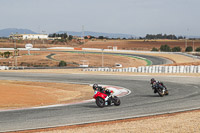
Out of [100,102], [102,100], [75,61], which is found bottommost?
[75,61]

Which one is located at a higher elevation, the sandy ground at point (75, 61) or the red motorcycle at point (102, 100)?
the red motorcycle at point (102, 100)

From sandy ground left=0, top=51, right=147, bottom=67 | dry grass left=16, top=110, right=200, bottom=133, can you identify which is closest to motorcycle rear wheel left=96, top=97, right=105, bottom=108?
dry grass left=16, top=110, right=200, bottom=133

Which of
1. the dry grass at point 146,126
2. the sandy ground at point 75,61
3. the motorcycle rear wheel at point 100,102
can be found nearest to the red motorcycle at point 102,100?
the motorcycle rear wheel at point 100,102

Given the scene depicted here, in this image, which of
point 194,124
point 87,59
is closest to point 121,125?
point 194,124

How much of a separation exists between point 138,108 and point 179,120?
3.94 metres

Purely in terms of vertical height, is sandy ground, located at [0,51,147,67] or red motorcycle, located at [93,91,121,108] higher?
red motorcycle, located at [93,91,121,108]

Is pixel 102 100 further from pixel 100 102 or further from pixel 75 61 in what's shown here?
pixel 75 61

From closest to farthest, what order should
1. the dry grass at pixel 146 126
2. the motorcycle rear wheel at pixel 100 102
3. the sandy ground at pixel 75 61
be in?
the dry grass at pixel 146 126
the motorcycle rear wheel at pixel 100 102
the sandy ground at pixel 75 61

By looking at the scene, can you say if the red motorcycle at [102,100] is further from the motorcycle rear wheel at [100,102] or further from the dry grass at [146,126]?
the dry grass at [146,126]

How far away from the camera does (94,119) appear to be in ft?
48.4

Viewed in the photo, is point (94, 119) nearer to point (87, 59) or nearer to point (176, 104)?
point (176, 104)

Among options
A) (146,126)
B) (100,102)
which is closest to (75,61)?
(100,102)

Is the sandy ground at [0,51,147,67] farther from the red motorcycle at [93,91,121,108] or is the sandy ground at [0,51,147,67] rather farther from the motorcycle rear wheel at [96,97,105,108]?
the motorcycle rear wheel at [96,97,105,108]

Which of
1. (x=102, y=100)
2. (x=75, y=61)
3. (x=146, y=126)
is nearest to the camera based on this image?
(x=146, y=126)
